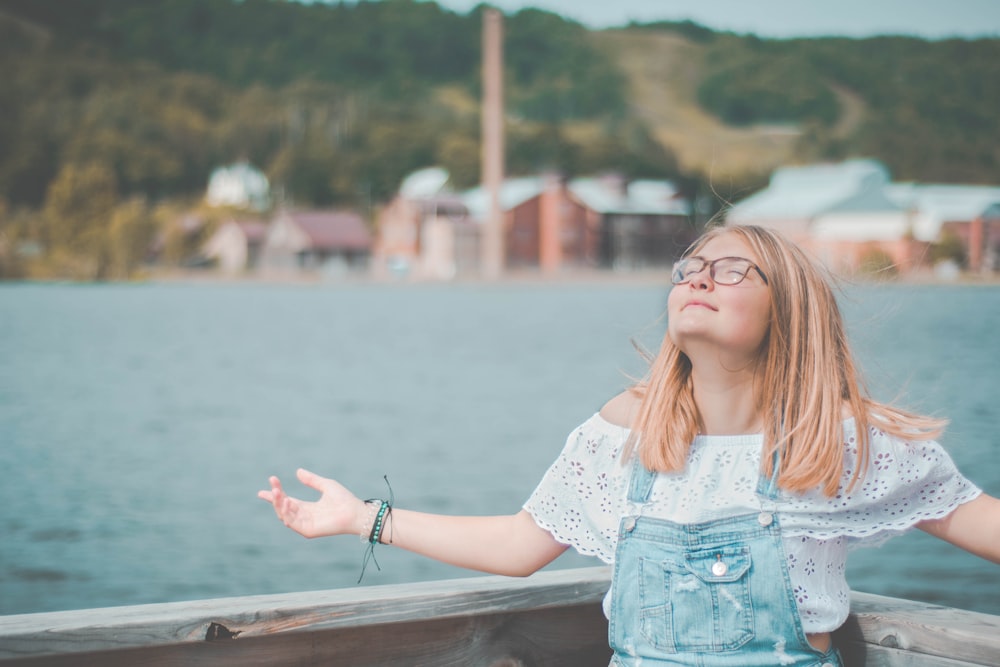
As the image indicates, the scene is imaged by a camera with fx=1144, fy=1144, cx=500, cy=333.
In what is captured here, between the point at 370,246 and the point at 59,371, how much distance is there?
5318 centimetres

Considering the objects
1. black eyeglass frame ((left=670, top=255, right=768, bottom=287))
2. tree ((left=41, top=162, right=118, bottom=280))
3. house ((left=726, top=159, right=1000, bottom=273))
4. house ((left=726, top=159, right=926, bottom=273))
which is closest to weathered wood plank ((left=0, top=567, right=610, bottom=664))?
black eyeglass frame ((left=670, top=255, right=768, bottom=287))

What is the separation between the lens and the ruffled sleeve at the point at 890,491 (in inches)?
57.8

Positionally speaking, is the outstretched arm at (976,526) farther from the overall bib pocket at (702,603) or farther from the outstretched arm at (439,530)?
the outstretched arm at (439,530)

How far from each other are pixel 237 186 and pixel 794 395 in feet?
301

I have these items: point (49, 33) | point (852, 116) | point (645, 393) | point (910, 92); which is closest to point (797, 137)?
point (852, 116)

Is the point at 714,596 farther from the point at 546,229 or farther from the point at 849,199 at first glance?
the point at 546,229

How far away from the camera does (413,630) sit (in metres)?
1.60

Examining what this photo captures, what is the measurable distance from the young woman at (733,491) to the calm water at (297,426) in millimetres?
239

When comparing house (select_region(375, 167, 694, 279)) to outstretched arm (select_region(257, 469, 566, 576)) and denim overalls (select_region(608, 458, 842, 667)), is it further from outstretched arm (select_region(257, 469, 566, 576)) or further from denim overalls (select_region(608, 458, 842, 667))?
denim overalls (select_region(608, 458, 842, 667))

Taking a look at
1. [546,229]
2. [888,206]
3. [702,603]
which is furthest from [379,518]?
[546,229]

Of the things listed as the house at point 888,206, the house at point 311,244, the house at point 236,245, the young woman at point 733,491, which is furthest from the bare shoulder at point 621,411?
the house at point 236,245

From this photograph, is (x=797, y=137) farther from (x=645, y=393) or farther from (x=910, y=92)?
(x=645, y=393)

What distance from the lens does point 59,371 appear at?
21.3 metres

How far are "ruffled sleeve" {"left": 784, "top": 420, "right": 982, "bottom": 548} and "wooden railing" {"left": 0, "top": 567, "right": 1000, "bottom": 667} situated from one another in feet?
0.59
